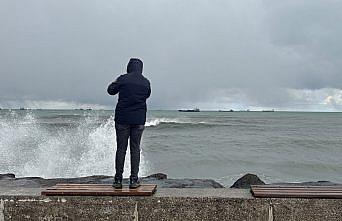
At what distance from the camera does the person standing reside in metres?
5.64

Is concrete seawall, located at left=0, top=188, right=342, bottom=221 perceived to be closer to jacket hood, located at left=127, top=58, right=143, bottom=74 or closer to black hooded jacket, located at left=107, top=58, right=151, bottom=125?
black hooded jacket, located at left=107, top=58, right=151, bottom=125

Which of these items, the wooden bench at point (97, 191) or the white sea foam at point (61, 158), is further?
the white sea foam at point (61, 158)

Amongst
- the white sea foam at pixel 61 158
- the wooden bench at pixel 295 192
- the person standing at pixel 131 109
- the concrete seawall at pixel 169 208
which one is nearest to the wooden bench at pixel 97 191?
the concrete seawall at pixel 169 208

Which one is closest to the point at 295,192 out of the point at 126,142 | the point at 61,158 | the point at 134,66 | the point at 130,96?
the point at 126,142

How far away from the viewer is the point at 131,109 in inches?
223

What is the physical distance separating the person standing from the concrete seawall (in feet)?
1.58

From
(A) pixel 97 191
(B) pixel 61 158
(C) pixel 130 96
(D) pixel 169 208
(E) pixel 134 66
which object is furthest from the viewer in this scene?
(B) pixel 61 158

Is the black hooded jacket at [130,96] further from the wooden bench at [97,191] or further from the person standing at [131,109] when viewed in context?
the wooden bench at [97,191]

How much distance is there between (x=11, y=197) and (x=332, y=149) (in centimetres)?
2950

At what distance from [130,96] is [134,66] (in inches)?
15.7

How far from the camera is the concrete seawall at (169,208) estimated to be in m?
5.08

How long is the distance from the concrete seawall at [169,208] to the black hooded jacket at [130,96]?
97 cm

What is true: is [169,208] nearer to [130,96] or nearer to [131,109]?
[131,109]

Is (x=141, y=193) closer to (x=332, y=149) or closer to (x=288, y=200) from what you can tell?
(x=288, y=200)
